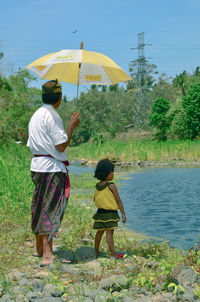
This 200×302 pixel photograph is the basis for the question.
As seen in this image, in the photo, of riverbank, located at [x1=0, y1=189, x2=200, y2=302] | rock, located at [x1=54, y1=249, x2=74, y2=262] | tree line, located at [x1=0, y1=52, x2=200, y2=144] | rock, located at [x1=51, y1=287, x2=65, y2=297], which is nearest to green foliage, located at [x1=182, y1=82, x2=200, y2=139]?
tree line, located at [x1=0, y1=52, x2=200, y2=144]

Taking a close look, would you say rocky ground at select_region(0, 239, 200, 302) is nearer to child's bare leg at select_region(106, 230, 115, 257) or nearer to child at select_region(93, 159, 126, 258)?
child's bare leg at select_region(106, 230, 115, 257)

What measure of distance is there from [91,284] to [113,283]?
0.24 meters

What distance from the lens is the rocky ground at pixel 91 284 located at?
3.42 m

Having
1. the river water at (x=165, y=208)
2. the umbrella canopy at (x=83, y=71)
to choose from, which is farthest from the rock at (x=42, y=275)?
the umbrella canopy at (x=83, y=71)

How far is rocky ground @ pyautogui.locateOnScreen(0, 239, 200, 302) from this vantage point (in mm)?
3424

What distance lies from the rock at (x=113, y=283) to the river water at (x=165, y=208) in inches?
75.1

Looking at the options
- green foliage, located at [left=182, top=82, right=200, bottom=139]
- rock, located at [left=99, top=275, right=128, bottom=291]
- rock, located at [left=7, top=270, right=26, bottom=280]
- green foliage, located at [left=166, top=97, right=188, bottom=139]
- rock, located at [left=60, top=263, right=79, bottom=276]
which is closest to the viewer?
rock, located at [left=99, top=275, right=128, bottom=291]

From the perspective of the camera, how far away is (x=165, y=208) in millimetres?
10117

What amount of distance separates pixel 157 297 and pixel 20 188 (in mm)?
4974

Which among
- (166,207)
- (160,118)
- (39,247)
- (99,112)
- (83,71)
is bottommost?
(166,207)

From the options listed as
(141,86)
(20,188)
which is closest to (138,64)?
(141,86)

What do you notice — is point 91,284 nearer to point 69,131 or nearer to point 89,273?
point 89,273

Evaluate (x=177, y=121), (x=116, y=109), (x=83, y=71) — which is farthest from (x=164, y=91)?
(x=83, y=71)

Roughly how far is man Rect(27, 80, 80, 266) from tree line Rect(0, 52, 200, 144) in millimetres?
354
